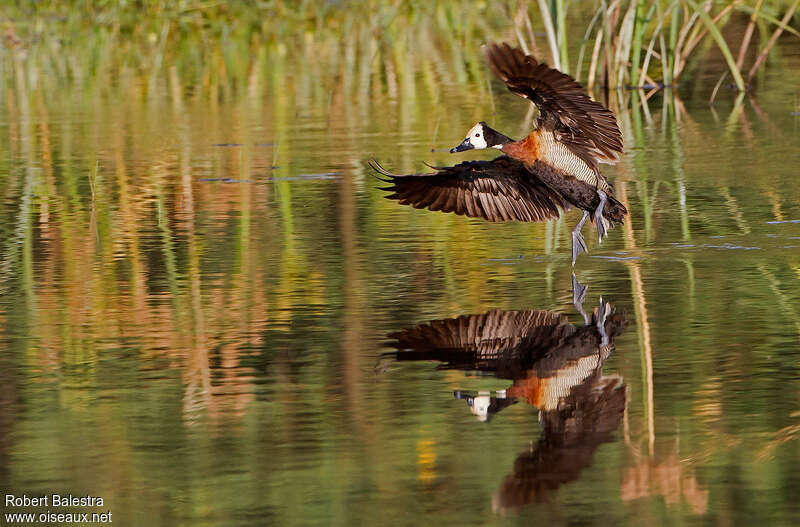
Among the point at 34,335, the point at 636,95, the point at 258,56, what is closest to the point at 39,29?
the point at 258,56

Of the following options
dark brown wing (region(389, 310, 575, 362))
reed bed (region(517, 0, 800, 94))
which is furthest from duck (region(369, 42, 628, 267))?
reed bed (region(517, 0, 800, 94))

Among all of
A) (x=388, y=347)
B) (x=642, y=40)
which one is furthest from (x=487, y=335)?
(x=642, y=40)

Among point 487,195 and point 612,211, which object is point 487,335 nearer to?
point 612,211

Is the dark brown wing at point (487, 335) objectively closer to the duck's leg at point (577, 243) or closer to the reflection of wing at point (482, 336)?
the reflection of wing at point (482, 336)

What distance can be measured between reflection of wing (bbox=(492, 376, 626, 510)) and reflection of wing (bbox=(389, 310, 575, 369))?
60 cm

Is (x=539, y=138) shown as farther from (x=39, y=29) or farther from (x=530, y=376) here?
(x=39, y=29)

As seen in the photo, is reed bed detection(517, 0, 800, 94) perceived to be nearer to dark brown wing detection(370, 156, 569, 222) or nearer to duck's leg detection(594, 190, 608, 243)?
dark brown wing detection(370, 156, 569, 222)

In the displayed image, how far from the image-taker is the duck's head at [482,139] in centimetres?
884

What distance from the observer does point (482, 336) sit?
6.88 m

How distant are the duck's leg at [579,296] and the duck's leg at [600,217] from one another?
0.61 meters

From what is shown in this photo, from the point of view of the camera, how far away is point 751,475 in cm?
489

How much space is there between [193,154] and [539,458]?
28.4ft

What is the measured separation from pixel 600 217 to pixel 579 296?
120 cm

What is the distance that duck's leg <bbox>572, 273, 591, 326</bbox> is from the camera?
23.7 feet
